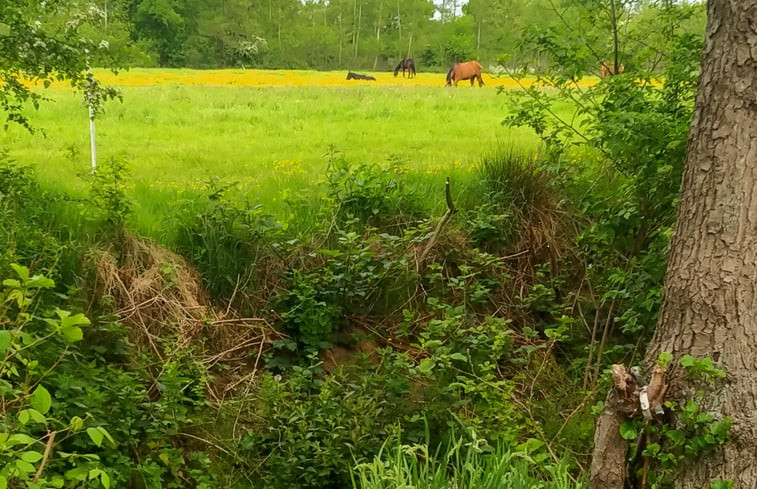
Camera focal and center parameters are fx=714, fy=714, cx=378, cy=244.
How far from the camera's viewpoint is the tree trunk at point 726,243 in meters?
2.76

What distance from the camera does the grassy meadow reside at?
651cm

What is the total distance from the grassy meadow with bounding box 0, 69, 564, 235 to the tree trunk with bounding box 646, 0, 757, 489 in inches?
96.4

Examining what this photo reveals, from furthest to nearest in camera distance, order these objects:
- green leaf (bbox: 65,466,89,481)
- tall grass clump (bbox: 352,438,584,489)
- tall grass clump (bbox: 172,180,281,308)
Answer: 1. tall grass clump (bbox: 172,180,281,308)
2. tall grass clump (bbox: 352,438,584,489)
3. green leaf (bbox: 65,466,89,481)

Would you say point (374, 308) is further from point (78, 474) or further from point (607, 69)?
point (78, 474)

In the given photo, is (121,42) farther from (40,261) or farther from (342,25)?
(342,25)

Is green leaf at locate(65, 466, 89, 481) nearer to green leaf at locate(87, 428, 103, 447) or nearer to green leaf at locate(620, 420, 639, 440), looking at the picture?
green leaf at locate(87, 428, 103, 447)

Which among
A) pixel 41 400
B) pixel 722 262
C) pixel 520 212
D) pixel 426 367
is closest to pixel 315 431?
pixel 426 367

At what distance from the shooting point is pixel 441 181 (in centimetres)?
645

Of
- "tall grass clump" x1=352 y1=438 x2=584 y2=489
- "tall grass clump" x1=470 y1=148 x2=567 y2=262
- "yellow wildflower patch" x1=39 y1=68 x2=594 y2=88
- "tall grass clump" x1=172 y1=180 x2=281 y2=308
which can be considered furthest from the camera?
"yellow wildflower patch" x1=39 y1=68 x2=594 y2=88

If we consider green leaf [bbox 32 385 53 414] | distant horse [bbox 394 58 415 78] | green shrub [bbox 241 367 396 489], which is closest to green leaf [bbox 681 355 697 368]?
green shrub [bbox 241 367 396 489]

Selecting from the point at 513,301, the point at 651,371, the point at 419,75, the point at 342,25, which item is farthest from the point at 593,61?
the point at 342,25

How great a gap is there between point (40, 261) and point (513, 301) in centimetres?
321

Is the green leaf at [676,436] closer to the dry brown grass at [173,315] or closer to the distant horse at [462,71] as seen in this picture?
the dry brown grass at [173,315]

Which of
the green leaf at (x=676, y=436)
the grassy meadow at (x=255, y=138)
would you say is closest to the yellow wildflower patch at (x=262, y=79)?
the grassy meadow at (x=255, y=138)
